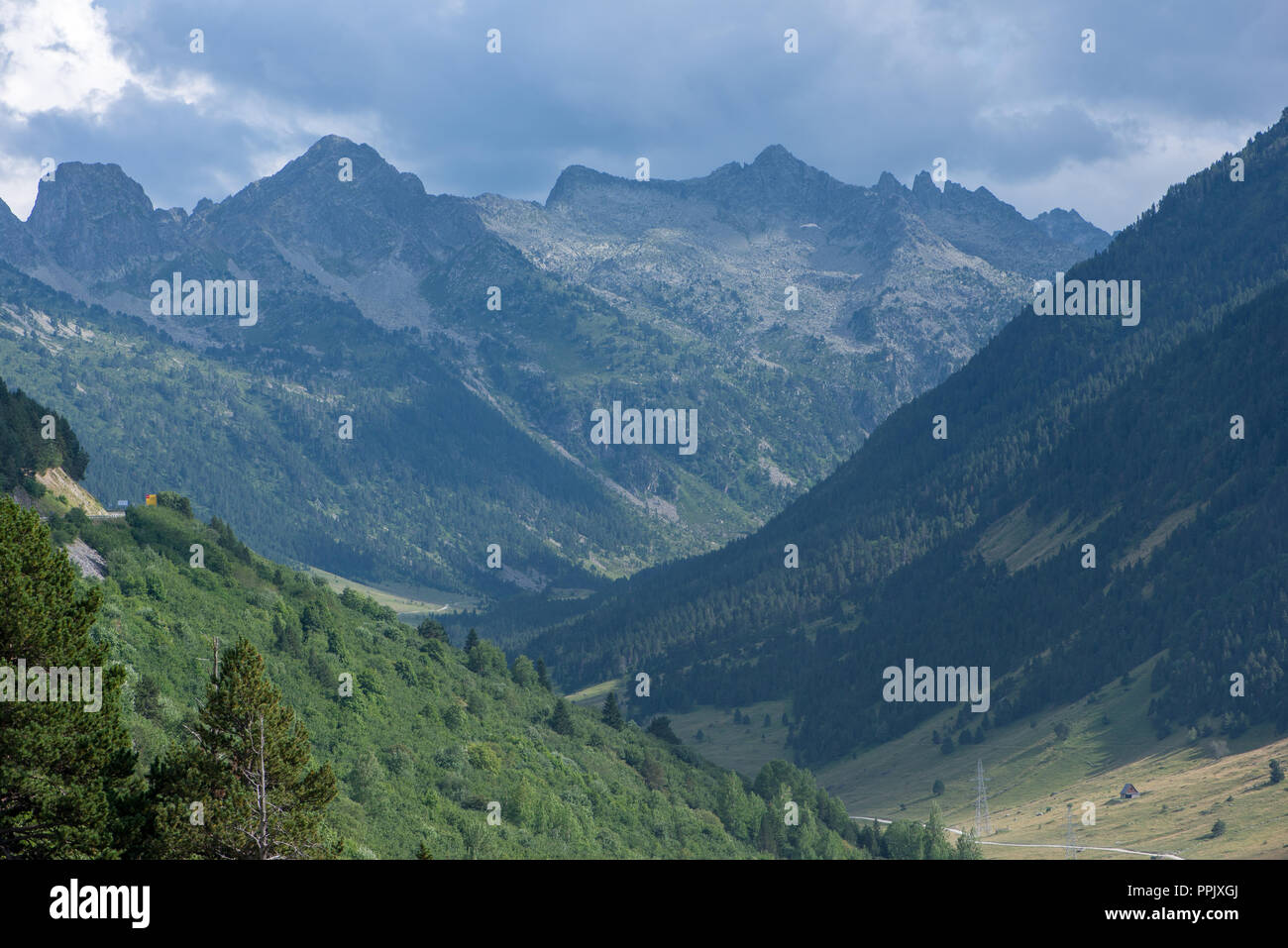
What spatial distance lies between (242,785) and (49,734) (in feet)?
22.8

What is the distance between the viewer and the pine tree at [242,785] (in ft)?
136

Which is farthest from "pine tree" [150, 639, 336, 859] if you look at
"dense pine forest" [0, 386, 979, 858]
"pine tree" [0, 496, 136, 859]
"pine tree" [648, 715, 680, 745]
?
"pine tree" [648, 715, 680, 745]

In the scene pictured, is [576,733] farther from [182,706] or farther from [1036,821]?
[1036,821]

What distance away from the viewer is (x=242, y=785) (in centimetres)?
4388

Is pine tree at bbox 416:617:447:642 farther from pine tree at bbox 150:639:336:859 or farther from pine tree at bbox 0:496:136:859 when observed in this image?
pine tree at bbox 0:496:136:859

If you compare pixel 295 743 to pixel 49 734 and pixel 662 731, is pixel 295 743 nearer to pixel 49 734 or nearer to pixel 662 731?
pixel 49 734

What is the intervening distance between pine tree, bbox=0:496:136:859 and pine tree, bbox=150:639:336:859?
6.50 ft

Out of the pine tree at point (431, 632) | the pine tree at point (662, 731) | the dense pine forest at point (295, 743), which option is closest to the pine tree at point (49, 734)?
the dense pine forest at point (295, 743)

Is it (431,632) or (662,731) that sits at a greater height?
(431,632)

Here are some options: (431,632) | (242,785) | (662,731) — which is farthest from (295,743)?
(662,731)
